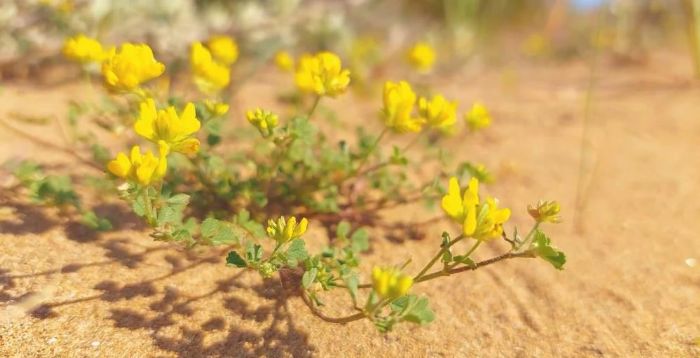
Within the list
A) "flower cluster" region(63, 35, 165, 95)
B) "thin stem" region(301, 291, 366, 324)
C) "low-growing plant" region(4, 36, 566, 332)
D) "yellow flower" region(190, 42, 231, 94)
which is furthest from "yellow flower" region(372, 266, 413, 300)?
"yellow flower" region(190, 42, 231, 94)

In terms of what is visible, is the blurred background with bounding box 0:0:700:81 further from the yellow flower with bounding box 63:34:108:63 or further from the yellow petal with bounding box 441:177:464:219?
the yellow petal with bounding box 441:177:464:219

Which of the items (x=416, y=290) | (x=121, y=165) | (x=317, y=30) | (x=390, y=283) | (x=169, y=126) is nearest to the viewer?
(x=390, y=283)

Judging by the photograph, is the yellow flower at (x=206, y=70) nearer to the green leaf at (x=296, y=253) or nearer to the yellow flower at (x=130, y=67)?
the yellow flower at (x=130, y=67)

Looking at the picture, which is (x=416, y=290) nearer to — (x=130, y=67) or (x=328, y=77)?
(x=328, y=77)

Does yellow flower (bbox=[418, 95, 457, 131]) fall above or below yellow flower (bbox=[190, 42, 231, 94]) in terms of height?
below

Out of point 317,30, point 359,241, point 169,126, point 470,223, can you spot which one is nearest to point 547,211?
point 470,223

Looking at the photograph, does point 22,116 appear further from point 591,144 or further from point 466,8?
point 466,8

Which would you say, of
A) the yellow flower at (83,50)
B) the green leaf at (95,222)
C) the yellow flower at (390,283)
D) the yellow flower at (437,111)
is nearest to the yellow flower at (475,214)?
the yellow flower at (390,283)
